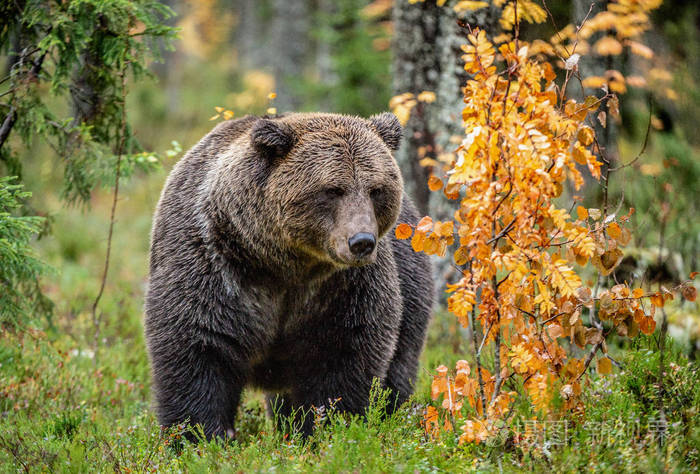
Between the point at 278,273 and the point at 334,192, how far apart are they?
0.70 metres

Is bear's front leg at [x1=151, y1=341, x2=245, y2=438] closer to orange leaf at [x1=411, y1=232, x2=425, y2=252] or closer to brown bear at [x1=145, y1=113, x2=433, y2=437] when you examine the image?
brown bear at [x1=145, y1=113, x2=433, y2=437]

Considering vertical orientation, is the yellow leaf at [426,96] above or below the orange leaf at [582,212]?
above

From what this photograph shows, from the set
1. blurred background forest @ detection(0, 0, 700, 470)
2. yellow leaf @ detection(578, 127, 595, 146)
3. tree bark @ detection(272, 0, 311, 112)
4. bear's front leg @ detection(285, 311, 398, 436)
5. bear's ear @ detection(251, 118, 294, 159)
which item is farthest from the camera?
tree bark @ detection(272, 0, 311, 112)

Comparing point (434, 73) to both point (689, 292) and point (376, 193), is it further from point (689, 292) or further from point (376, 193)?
point (689, 292)

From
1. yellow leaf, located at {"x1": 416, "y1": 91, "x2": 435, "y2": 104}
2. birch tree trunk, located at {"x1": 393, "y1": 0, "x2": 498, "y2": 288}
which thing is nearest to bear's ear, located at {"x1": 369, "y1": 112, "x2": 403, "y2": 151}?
yellow leaf, located at {"x1": 416, "y1": 91, "x2": 435, "y2": 104}

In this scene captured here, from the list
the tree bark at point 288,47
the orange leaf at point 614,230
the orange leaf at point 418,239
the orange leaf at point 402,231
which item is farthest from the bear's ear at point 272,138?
the tree bark at point 288,47

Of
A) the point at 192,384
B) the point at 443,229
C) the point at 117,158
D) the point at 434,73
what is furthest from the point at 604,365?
the point at 434,73

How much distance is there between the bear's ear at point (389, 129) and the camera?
440 centimetres

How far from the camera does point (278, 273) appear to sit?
4254mm

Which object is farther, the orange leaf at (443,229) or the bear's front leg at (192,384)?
the bear's front leg at (192,384)

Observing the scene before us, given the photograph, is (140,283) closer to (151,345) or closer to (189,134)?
(151,345)

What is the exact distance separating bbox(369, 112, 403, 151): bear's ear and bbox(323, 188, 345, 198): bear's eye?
679 millimetres

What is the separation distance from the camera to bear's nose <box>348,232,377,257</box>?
3652 millimetres

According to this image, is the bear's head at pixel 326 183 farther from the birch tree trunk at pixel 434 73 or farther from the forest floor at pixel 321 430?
the birch tree trunk at pixel 434 73
